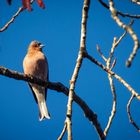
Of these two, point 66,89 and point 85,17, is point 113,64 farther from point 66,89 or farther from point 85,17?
point 85,17

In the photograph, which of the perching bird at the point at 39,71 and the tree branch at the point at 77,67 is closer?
the tree branch at the point at 77,67

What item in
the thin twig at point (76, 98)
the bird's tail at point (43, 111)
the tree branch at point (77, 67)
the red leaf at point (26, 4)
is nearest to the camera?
the tree branch at point (77, 67)

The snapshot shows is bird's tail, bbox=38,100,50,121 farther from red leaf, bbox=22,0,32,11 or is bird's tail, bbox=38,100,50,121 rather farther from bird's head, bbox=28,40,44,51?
red leaf, bbox=22,0,32,11

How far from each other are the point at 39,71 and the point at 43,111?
0.97 m

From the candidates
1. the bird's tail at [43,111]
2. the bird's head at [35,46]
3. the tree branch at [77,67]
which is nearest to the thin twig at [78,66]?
the tree branch at [77,67]

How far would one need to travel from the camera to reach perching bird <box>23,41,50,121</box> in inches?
307

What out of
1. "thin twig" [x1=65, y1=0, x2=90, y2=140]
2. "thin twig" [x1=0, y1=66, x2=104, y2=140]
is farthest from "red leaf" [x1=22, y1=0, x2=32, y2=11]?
"thin twig" [x1=0, y1=66, x2=104, y2=140]

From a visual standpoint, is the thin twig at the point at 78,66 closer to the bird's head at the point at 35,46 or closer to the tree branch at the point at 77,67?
the tree branch at the point at 77,67

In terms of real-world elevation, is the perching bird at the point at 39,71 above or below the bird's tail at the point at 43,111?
above

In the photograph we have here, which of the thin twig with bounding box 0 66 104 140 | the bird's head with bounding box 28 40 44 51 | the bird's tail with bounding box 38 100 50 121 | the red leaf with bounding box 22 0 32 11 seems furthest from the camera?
the bird's head with bounding box 28 40 44 51

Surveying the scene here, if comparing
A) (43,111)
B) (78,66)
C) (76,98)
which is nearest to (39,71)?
(43,111)

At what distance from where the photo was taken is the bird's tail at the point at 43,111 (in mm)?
7750

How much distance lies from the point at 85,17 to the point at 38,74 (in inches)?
200

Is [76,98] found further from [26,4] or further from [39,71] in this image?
[39,71]
